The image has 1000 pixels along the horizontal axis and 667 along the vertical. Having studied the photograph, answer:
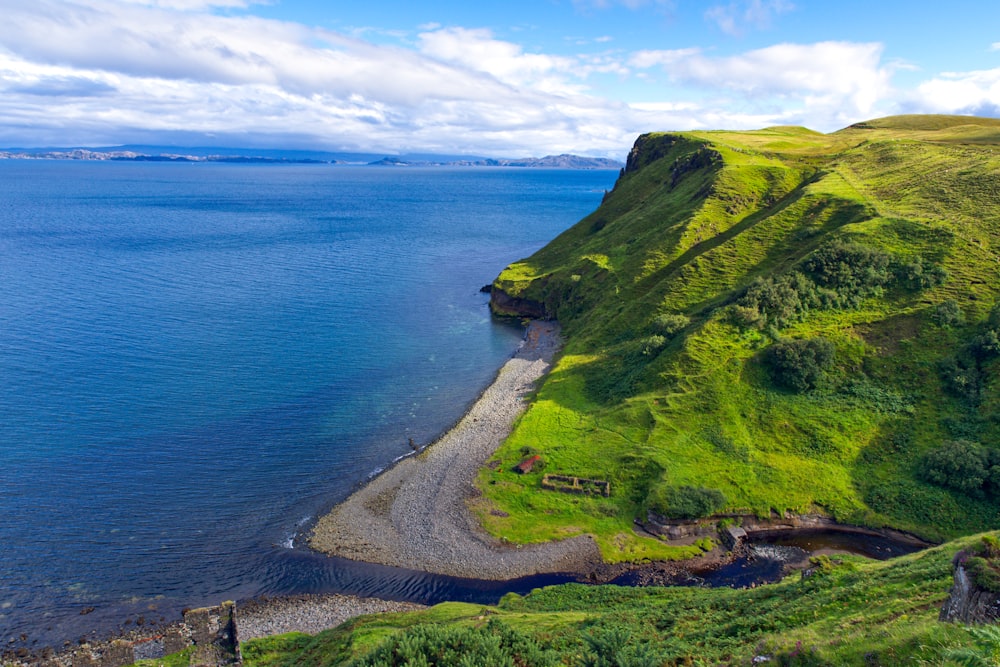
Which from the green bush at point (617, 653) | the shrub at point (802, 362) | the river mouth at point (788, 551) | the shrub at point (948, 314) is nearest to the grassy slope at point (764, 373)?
the shrub at point (948, 314)

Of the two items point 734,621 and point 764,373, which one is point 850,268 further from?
point 734,621

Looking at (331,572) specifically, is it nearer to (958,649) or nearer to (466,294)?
(958,649)

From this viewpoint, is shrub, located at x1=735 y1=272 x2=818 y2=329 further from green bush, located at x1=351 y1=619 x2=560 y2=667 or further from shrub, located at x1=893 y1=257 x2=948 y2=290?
green bush, located at x1=351 y1=619 x2=560 y2=667

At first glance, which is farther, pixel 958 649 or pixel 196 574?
pixel 196 574

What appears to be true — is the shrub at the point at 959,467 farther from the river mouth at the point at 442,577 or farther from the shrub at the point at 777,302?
the shrub at the point at 777,302

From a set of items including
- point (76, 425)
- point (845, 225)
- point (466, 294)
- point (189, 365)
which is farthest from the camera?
point (466, 294)

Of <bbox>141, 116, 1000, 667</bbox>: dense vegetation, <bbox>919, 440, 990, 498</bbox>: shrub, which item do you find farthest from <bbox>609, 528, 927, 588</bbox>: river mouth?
<bbox>919, 440, 990, 498</bbox>: shrub

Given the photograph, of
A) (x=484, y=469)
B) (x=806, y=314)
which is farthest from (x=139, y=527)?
(x=806, y=314)

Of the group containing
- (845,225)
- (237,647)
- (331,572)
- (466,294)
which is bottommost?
(331,572)
